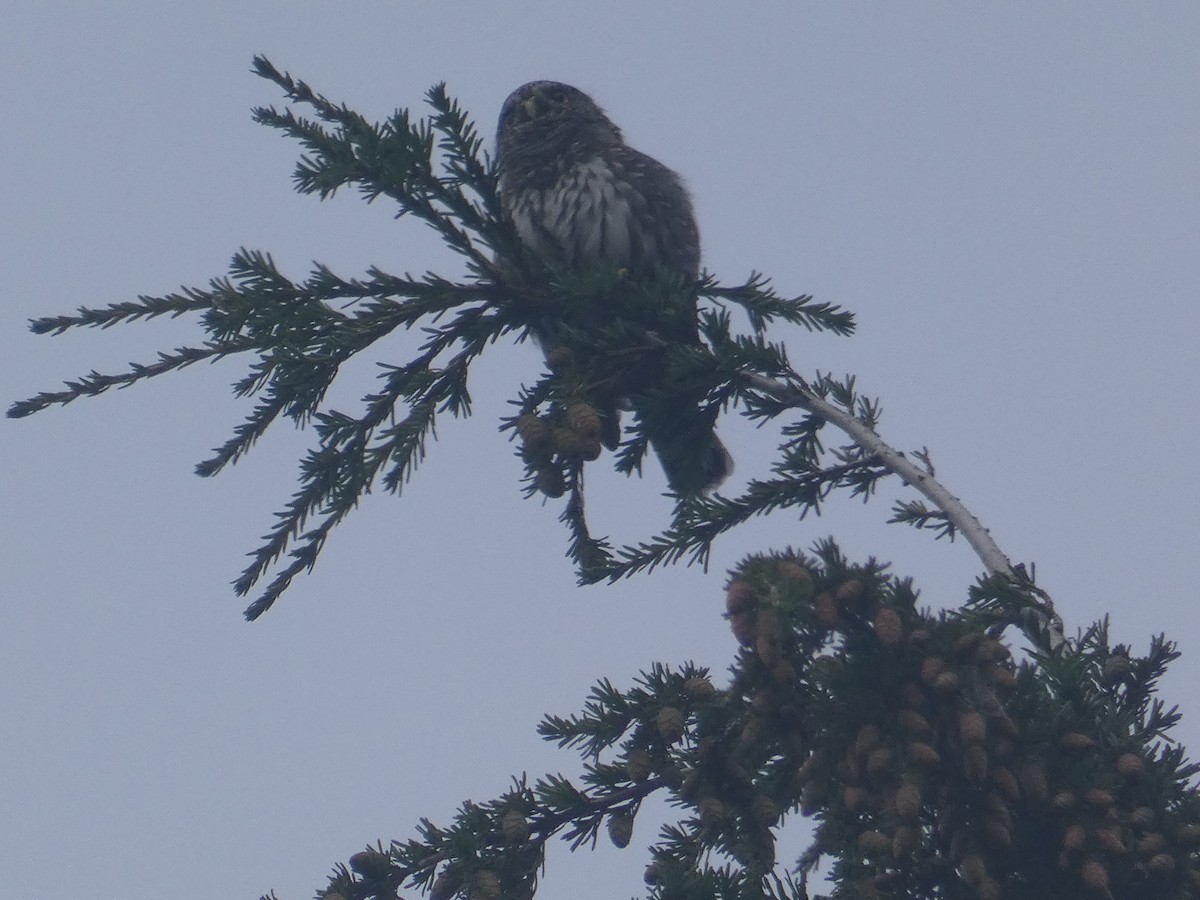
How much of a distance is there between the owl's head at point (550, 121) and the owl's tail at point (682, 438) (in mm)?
1655

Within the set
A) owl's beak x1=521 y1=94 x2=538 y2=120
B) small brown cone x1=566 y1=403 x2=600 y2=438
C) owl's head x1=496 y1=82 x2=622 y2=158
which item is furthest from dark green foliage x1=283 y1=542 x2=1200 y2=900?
owl's beak x1=521 y1=94 x2=538 y2=120

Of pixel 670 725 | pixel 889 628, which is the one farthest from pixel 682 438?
pixel 889 628

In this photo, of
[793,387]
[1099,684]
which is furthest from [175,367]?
[1099,684]

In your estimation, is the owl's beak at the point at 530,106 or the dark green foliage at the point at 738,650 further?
the owl's beak at the point at 530,106

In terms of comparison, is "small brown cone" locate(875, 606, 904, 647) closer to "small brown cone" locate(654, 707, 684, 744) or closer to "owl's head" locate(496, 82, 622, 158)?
"small brown cone" locate(654, 707, 684, 744)

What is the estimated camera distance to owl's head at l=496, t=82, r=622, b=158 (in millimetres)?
4504

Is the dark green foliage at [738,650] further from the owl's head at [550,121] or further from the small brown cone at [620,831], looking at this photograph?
the owl's head at [550,121]

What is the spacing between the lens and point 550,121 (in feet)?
15.7

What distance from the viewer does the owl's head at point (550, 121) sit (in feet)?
14.8

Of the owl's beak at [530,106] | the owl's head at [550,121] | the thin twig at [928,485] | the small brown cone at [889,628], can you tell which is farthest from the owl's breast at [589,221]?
the small brown cone at [889,628]

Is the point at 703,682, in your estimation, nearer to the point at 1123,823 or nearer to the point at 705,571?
the point at 705,571

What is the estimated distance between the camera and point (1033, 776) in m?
1.63

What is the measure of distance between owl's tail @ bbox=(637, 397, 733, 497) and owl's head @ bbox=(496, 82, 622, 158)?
5.43 feet

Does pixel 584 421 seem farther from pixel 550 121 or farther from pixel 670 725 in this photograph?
pixel 550 121
